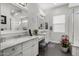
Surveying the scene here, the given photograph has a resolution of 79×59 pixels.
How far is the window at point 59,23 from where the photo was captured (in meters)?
3.91

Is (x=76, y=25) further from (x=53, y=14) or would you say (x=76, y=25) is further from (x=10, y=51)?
(x=10, y=51)

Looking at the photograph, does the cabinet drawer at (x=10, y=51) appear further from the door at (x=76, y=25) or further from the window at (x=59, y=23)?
the window at (x=59, y=23)

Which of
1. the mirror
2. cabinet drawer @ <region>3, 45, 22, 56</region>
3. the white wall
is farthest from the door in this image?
cabinet drawer @ <region>3, 45, 22, 56</region>

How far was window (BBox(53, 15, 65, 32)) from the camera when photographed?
391 cm

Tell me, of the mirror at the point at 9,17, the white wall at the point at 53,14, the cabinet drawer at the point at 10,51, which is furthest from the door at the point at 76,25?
the cabinet drawer at the point at 10,51

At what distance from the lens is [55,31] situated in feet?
13.7

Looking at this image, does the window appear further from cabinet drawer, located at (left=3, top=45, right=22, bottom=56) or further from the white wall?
cabinet drawer, located at (left=3, top=45, right=22, bottom=56)

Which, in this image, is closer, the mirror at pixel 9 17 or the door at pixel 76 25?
the mirror at pixel 9 17

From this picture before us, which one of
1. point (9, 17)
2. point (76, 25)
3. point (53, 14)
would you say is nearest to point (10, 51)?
point (9, 17)

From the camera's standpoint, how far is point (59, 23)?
161 inches

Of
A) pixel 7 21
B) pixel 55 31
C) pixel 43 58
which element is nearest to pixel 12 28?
pixel 7 21

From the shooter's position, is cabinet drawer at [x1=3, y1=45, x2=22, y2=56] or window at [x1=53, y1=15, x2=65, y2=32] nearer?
cabinet drawer at [x1=3, y1=45, x2=22, y2=56]

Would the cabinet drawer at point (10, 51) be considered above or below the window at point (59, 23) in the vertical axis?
below

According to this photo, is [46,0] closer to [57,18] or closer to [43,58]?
[43,58]
